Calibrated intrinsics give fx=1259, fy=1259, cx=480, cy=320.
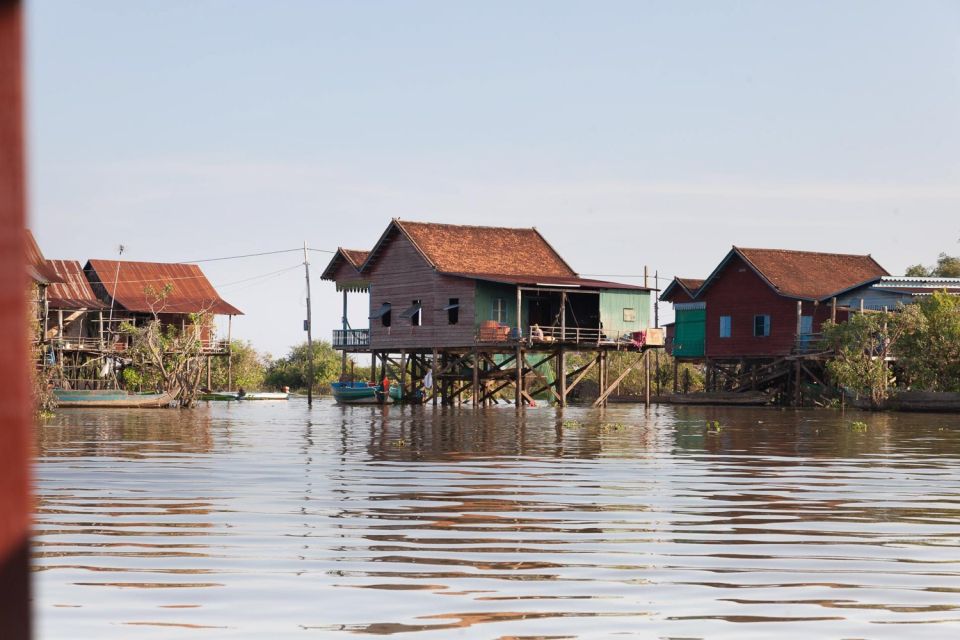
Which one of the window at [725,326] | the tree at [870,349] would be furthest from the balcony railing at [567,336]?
the window at [725,326]

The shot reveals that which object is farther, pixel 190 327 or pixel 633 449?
pixel 190 327

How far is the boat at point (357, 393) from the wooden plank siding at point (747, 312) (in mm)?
16228

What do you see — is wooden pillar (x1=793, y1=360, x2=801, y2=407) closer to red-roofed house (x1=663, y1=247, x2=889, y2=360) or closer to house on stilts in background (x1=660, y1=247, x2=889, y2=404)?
house on stilts in background (x1=660, y1=247, x2=889, y2=404)

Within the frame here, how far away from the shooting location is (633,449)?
21969mm

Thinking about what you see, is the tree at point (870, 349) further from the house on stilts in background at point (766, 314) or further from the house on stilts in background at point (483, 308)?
the house on stilts in background at point (483, 308)

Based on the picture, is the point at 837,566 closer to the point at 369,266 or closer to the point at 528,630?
the point at 528,630

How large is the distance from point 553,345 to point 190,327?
1761 cm

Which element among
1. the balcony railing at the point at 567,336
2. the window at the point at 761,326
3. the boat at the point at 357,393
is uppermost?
the window at the point at 761,326

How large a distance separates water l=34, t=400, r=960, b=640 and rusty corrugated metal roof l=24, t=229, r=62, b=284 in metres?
33.9

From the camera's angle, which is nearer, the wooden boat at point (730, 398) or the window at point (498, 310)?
the window at point (498, 310)

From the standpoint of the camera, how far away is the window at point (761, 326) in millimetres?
58000

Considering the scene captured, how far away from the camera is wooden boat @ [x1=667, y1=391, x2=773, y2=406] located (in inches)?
2218

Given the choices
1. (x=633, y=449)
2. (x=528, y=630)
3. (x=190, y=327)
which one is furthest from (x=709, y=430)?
(x=190, y=327)

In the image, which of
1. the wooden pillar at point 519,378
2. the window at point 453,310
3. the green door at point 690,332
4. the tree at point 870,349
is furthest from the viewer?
the green door at point 690,332
